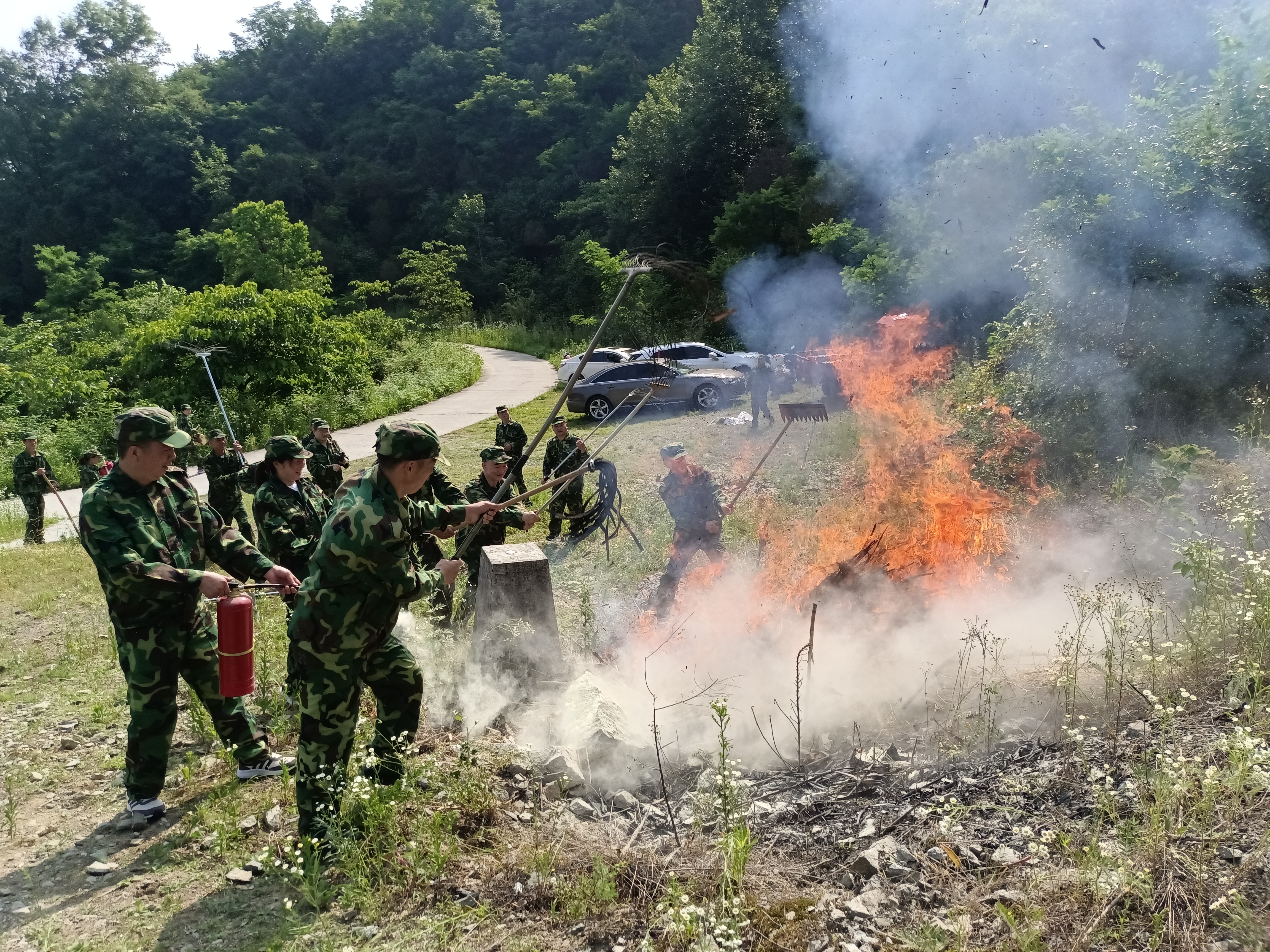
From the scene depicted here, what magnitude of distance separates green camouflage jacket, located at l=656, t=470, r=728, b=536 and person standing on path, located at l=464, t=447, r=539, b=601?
1.35m

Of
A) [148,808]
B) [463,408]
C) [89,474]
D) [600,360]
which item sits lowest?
[148,808]

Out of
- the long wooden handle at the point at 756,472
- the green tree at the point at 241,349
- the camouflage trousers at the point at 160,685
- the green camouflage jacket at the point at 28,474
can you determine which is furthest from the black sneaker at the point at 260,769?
the green tree at the point at 241,349

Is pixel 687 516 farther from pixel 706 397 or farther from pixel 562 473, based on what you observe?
pixel 706 397

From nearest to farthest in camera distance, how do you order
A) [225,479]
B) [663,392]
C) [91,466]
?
[225,479]
[91,466]
[663,392]

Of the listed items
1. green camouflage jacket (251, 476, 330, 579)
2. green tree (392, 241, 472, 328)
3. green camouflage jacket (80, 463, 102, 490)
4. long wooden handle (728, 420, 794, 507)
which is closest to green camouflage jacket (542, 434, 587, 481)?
long wooden handle (728, 420, 794, 507)

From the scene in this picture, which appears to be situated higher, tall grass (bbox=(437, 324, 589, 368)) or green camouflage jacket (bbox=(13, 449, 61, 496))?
tall grass (bbox=(437, 324, 589, 368))

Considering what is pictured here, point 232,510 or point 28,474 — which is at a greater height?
point 28,474

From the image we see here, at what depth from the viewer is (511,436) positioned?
38.0 feet

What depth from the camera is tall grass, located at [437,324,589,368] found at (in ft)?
121

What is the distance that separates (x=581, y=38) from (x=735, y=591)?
5772cm

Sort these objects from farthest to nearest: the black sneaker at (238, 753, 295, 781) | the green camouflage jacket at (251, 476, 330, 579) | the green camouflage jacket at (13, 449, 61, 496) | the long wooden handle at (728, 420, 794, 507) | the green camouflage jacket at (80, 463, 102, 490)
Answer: the green camouflage jacket at (13, 449, 61, 496)
the green camouflage jacket at (80, 463, 102, 490)
the long wooden handle at (728, 420, 794, 507)
the green camouflage jacket at (251, 476, 330, 579)
the black sneaker at (238, 753, 295, 781)

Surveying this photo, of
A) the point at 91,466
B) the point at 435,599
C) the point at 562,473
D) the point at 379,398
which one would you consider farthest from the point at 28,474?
the point at 379,398

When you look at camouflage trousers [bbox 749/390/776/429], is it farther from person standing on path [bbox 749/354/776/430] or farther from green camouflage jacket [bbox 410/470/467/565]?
green camouflage jacket [bbox 410/470/467/565]

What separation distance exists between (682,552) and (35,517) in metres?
10.9
